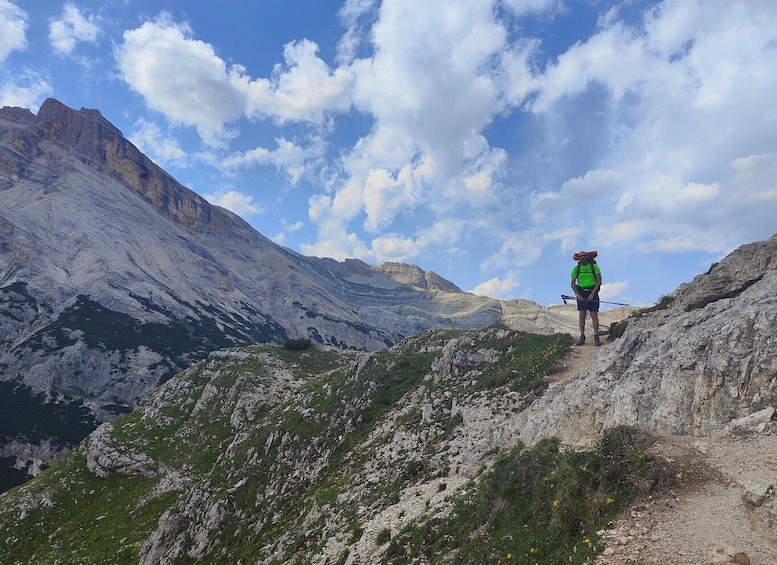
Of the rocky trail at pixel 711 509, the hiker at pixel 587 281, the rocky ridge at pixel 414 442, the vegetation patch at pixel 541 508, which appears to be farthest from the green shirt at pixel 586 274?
the rocky trail at pixel 711 509

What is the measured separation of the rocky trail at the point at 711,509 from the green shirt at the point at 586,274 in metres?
17.8

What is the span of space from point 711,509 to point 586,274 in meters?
21.5

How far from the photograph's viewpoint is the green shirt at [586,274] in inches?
1135

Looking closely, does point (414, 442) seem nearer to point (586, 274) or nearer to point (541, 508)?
point (541, 508)

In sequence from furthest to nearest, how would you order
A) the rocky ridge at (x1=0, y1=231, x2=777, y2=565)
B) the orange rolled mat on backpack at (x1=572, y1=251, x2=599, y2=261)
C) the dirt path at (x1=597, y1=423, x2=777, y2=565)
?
the orange rolled mat on backpack at (x1=572, y1=251, x2=599, y2=261)
the rocky ridge at (x1=0, y1=231, x2=777, y2=565)
the dirt path at (x1=597, y1=423, x2=777, y2=565)

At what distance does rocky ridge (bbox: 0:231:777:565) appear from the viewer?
10500mm

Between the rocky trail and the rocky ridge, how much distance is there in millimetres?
43

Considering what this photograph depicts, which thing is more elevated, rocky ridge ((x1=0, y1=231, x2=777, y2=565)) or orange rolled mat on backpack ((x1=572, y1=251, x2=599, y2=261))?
orange rolled mat on backpack ((x1=572, y1=251, x2=599, y2=261))

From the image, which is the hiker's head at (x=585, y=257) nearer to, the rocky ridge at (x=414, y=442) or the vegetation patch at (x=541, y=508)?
the rocky ridge at (x=414, y=442)

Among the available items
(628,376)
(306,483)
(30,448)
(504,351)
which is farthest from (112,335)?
(628,376)

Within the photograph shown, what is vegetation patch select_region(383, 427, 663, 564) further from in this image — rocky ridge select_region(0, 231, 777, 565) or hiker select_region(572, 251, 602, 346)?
hiker select_region(572, 251, 602, 346)

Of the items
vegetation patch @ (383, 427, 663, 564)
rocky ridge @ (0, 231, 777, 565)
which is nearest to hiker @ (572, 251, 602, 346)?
rocky ridge @ (0, 231, 777, 565)

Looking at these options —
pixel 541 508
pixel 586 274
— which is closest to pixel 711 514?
pixel 541 508

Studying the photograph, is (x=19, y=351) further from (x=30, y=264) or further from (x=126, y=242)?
(x=126, y=242)
